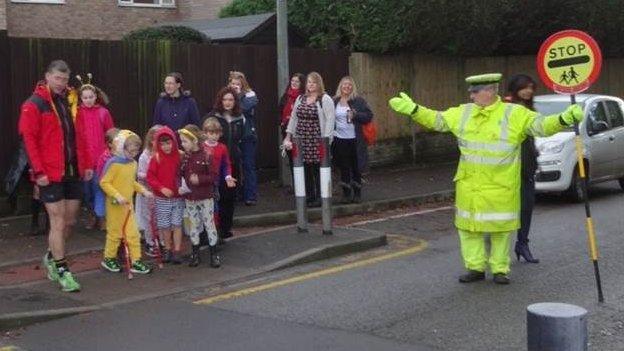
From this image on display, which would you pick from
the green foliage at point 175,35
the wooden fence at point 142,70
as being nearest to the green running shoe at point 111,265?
the wooden fence at point 142,70

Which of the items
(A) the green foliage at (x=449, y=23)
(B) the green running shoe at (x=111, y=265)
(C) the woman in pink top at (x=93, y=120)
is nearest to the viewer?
(B) the green running shoe at (x=111, y=265)

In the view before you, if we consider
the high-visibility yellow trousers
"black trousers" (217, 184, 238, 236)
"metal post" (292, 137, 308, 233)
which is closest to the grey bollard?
the high-visibility yellow trousers

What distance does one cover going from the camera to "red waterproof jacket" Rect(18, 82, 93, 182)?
7277mm

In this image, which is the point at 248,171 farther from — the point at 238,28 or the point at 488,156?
the point at 238,28

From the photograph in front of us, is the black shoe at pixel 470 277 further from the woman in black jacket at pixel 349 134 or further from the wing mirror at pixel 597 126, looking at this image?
the wing mirror at pixel 597 126

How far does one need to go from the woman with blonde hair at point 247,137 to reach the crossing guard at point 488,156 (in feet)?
14.3

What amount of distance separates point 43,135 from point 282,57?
629cm

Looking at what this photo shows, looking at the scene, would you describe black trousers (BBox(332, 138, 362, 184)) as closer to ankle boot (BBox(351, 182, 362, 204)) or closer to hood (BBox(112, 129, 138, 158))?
ankle boot (BBox(351, 182, 362, 204))

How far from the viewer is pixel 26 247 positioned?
9430mm

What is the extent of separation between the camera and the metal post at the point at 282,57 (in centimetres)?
1304

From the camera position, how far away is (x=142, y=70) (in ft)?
40.7

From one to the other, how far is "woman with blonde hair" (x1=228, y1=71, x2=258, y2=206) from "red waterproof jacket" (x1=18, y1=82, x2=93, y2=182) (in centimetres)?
444

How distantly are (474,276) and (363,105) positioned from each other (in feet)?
15.0

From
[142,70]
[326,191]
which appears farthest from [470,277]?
[142,70]
